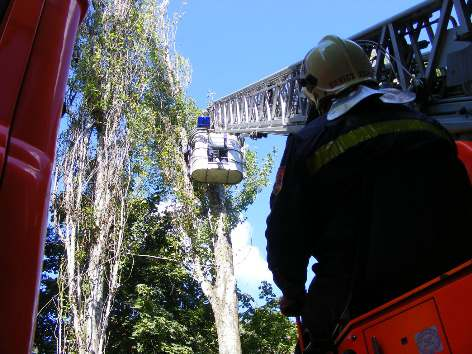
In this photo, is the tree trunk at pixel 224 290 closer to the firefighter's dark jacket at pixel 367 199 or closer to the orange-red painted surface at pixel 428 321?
the firefighter's dark jacket at pixel 367 199

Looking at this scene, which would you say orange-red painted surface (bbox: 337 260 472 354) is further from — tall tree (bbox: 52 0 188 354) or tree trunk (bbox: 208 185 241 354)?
tree trunk (bbox: 208 185 241 354)

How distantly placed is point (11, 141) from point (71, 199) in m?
10.4

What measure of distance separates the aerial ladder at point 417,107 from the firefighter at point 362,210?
139mm

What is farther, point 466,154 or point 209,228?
point 209,228

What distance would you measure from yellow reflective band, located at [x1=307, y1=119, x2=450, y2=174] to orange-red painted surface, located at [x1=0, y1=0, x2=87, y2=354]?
739 mm

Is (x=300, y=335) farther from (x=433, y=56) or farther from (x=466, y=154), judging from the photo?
(x=433, y=56)

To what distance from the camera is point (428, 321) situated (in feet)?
3.90

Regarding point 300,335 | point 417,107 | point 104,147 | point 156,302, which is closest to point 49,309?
point 156,302

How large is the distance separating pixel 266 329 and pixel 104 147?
21.1 ft

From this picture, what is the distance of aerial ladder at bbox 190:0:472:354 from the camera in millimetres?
1161

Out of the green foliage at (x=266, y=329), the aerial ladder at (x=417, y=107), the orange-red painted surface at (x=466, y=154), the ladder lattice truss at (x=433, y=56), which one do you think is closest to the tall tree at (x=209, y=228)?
the aerial ladder at (x=417, y=107)

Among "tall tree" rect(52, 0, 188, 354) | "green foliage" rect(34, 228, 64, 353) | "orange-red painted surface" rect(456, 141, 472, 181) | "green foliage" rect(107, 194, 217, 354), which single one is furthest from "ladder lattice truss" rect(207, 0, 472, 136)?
"green foliage" rect(34, 228, 64, 353)

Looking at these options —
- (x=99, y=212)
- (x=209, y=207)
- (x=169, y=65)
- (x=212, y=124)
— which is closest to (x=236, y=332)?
(x=209, y=207)

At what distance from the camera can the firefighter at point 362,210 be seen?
57.6 inches
